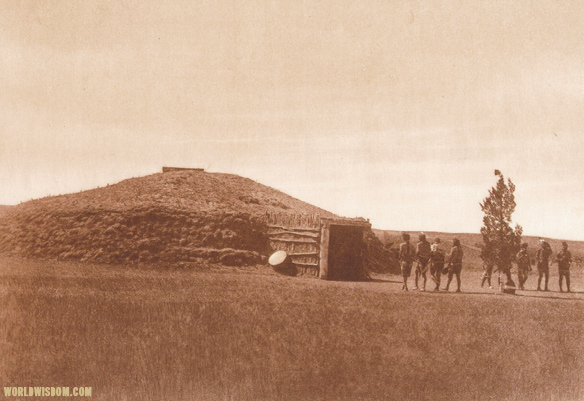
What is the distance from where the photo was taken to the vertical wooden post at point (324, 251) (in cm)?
2548

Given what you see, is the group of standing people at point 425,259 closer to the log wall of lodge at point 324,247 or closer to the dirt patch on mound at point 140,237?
the log wall of lodge at point 324,247

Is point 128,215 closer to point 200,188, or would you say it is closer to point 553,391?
point 200,188

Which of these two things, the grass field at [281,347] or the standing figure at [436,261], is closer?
the grass field at [281,347]

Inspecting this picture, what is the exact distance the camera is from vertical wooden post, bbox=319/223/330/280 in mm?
25477

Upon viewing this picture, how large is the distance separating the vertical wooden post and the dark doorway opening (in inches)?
6.5

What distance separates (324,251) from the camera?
2572 cm

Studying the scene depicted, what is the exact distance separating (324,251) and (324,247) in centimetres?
16

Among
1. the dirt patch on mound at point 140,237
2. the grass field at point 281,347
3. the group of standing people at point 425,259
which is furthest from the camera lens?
the dirt patch on mound at point 140,237

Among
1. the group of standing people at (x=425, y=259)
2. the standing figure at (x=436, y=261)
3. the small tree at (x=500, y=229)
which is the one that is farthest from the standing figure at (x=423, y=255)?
the small tree at (x=500, y=229)

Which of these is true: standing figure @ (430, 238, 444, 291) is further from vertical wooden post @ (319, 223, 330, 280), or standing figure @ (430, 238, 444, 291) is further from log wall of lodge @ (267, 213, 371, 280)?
vertical wooden post @ (319, 223, 330, 280)

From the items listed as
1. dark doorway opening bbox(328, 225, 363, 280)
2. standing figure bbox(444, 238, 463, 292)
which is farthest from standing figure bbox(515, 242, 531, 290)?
dark doorway opening bbox(328, 225, 363, 280)

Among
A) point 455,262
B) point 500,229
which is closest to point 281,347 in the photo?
point 455,262

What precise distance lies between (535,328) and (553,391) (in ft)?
13.9

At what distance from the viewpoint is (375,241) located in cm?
3325
